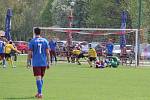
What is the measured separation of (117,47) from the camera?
5434cm

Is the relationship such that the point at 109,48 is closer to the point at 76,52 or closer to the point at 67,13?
the point at 76,52

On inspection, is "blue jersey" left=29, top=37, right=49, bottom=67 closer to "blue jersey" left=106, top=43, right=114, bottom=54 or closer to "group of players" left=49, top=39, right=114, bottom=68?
"group of players" left=49, top=39, right=114, bottom=68

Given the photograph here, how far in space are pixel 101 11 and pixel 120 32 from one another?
132 ft

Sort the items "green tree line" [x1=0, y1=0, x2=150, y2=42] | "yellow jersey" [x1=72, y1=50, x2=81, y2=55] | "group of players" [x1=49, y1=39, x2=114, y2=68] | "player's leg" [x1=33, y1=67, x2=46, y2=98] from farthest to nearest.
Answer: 1. "green tree line" [x1=0, y1=0, x2=150, y2=42]
2. "yellow jersey" [x1=72, y1=50, x2=81, y2=55]
3. "group of players" [x1=49, y1=39, x2=114, y2=68]
4. "player's leg" [x1=33, y1=67, x2=46, y2=98]

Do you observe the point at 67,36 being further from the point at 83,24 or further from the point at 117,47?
the point at 83,24

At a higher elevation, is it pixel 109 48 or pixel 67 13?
pixel 67 13

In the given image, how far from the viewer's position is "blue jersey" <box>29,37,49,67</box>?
17.9 metres

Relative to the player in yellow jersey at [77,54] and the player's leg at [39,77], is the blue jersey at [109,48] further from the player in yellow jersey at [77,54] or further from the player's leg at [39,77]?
the player's leg at [39,77]

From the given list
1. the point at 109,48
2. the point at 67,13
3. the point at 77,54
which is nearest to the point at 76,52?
the point at 77,54

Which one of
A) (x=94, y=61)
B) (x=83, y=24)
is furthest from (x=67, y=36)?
(x=83, y=24)

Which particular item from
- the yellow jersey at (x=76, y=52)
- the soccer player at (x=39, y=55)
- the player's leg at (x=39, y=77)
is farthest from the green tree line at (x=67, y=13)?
the player's leg at (x=39, y=77)

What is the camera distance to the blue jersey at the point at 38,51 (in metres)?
17.9

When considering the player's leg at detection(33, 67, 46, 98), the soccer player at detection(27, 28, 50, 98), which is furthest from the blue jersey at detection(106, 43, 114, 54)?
the player's leg at detection(33, 67, 46, 98)

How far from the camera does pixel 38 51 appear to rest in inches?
707
